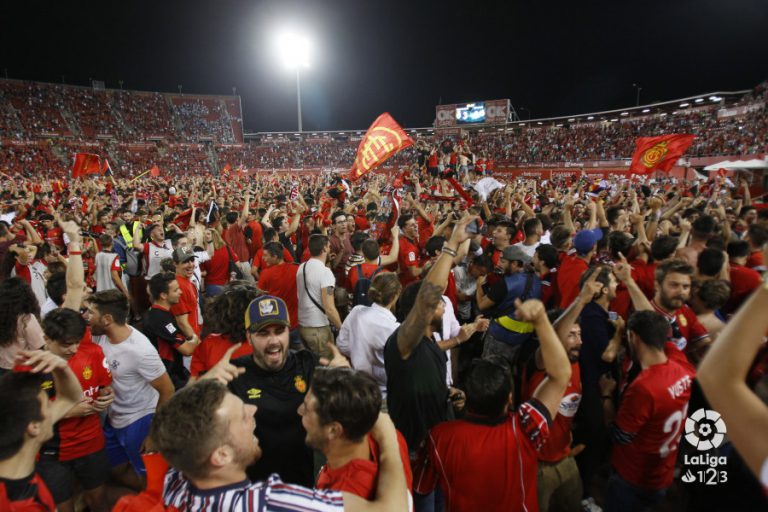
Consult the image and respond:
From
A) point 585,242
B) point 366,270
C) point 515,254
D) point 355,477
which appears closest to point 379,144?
point 366,270

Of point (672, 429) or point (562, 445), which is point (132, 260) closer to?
point (562, 445)

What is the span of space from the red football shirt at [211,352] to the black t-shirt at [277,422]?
0.55 metres

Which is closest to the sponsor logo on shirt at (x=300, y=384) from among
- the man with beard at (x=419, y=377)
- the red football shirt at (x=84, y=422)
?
the man with beard at (x=419, y=377)

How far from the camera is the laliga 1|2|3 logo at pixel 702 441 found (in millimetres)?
2776

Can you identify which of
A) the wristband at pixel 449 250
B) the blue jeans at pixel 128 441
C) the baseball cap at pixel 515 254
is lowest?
the blue jeans at pixel 128 441

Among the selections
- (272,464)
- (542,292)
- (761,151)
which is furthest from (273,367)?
(761,151)

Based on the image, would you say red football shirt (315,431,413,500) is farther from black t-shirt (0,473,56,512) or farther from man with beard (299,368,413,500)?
black t-shirt (0,473,56,512)

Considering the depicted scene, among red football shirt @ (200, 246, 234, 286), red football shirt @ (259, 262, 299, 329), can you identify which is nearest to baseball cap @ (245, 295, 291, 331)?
red football shirt @ (259, 262, 299, 329)

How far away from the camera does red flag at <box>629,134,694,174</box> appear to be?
33.3 ft

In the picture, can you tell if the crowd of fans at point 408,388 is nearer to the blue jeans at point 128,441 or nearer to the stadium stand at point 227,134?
the blue jeans at point 128,441

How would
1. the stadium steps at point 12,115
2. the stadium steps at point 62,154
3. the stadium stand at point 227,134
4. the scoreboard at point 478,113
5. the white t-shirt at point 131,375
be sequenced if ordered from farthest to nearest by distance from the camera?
the scoreboard at point 478,113
the stadium steps at point 12,115
the stadium steps at point 62,154
the stadium stand at point 227,134
the white t-shirt at point 131,375

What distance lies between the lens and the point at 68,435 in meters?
2.86

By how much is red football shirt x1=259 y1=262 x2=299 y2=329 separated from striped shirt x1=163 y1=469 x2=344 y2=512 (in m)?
3.78

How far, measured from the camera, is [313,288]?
4.83 metres
